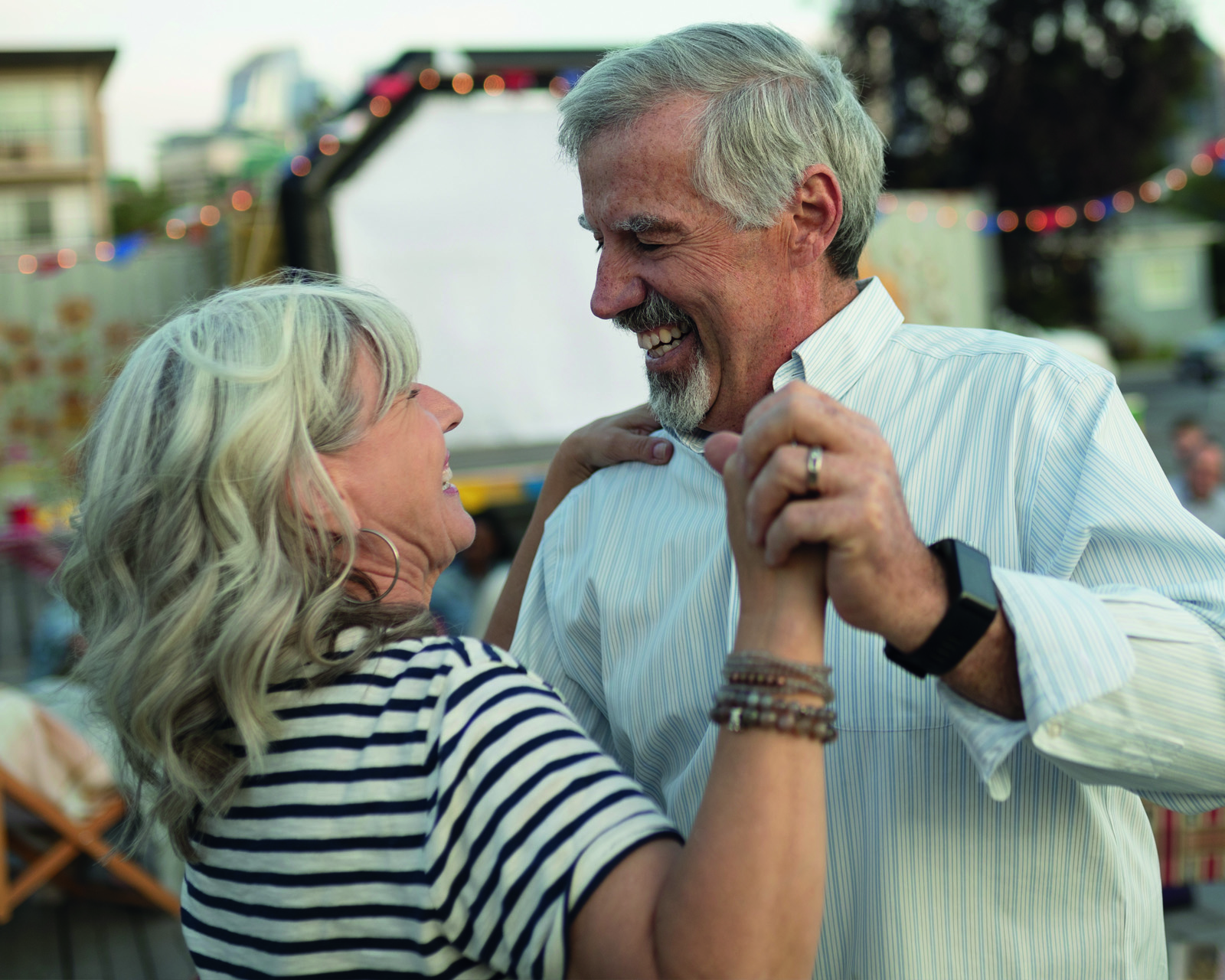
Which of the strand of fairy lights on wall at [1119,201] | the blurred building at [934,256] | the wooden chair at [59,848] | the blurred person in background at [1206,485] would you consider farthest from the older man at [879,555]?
the blurred building at [934,256]

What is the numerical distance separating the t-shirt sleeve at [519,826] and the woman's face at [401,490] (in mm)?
274

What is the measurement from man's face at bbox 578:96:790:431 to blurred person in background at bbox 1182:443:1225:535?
5.67m

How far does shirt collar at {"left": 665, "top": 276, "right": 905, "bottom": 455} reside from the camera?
164 centimetres

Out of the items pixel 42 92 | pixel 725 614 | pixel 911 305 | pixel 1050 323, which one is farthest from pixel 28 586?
pixel 42 92

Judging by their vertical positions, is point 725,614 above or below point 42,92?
Result: above

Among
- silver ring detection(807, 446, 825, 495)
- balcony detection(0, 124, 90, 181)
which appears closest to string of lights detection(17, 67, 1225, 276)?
silver ring detection(807, 446, 825, 495)

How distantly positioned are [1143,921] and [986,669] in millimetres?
550

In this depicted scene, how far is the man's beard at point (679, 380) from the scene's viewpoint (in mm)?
1711

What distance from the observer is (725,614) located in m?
1.54

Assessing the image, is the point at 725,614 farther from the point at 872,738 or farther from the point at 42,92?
the point at 42,92

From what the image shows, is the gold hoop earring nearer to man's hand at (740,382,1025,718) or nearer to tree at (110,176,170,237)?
man's hand at (740,382,1025,718)

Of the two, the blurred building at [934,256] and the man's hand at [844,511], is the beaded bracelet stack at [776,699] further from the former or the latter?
the blurred building at [934,256]

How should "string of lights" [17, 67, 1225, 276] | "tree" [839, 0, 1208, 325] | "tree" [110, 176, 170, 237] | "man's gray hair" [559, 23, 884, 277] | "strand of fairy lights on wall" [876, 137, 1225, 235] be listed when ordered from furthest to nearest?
"tree" [110, 176, 170, 237] < "tree" [839, 0, 1208, 325] < "strand of fairy lights on wall" [876, 137, 1225, 235] < "string of lights" [17, 67, 1225, 276] < "man's gray hair" [559, 23, 884, 277]

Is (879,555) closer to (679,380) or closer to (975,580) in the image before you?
(975,580)
